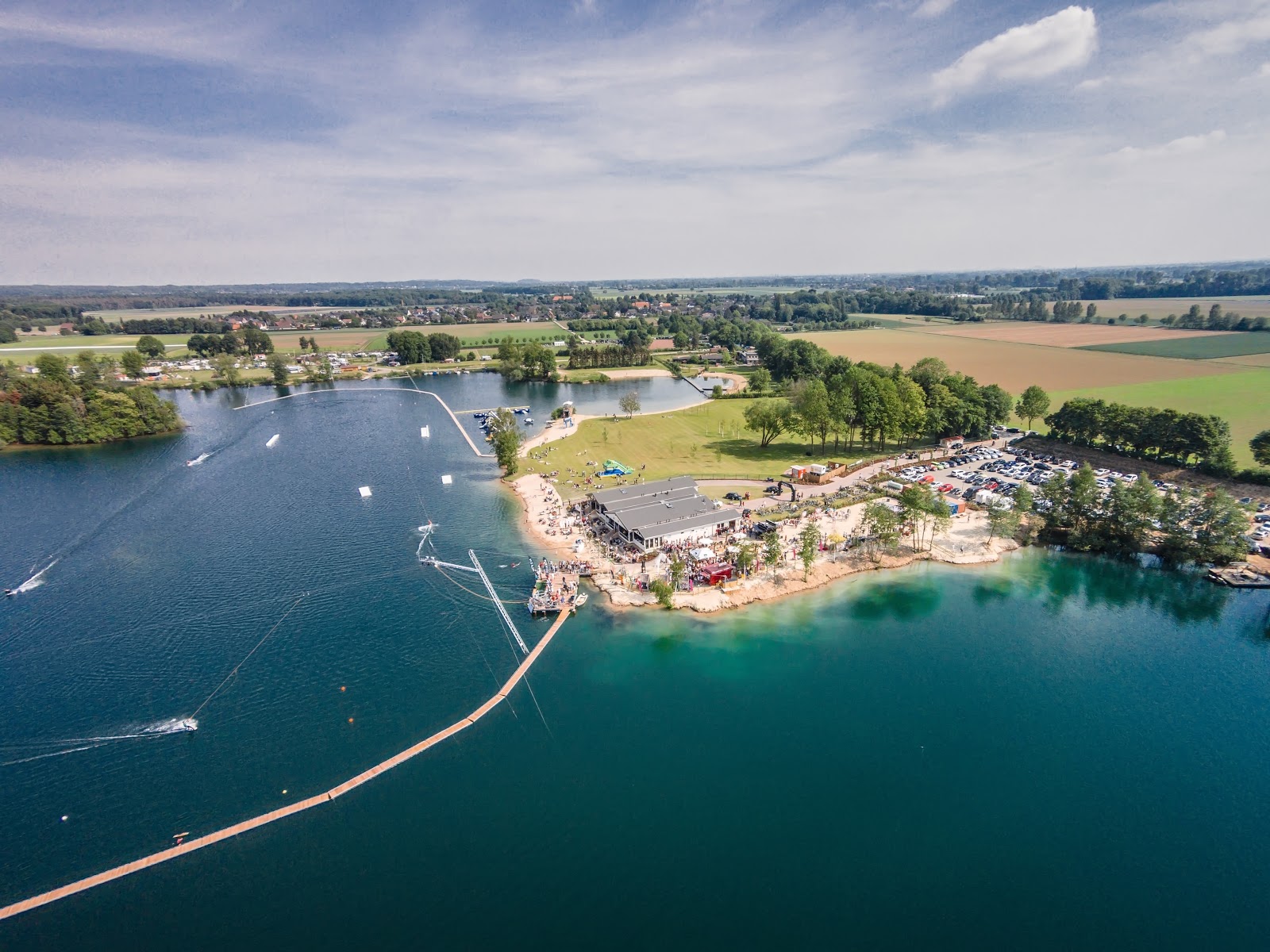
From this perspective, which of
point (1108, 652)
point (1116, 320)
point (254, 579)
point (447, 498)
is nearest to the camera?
point (1108, 652)

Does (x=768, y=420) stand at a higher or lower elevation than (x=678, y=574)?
higher

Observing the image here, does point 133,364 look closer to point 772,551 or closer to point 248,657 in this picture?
point 248,657

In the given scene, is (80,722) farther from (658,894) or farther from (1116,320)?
(1116,320)

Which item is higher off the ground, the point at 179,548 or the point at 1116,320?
the point at 1116,320

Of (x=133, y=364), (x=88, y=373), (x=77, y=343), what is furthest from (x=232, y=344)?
(x=88, y=373)

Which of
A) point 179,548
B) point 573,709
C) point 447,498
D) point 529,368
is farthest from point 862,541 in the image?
point 529,368

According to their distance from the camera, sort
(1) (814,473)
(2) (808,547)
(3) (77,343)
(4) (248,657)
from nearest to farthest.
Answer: (4) (248,657)
(2) (808,547)
(1) (814,473)
(3) (77,343)

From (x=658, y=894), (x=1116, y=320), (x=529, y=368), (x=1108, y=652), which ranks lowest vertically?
(x=658, y=894)
